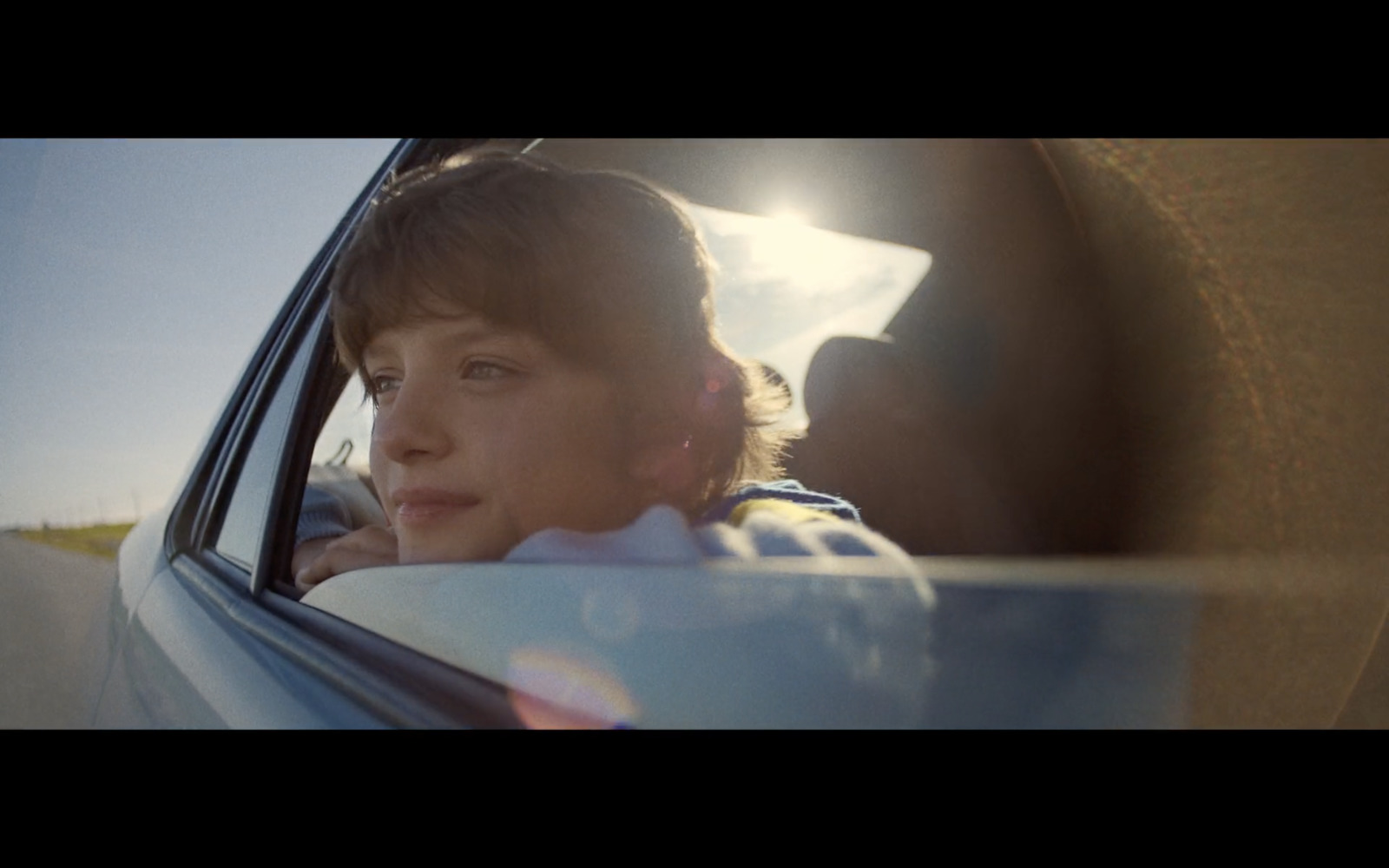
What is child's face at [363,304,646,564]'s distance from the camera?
1742 millimetres

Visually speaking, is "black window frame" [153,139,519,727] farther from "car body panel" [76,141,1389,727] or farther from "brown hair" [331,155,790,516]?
"brown hair" [331,155,790,516]

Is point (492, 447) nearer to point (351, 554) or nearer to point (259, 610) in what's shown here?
point (351, 554)

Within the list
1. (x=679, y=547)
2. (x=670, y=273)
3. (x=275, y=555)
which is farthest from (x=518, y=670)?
(x=275, y=555)

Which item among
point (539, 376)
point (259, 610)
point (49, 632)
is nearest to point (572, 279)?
point (539, 376)

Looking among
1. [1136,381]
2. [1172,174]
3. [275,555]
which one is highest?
[1172,174]

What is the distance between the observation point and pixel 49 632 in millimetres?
2729

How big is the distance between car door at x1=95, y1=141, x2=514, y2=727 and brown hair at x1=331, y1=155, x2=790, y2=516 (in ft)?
0.76

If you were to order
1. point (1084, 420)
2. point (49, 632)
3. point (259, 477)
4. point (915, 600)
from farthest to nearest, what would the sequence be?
point (49, 632) → point (259, 477) → point (1084, 420) → point (915, 600)

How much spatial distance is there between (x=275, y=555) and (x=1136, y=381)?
7.03ft

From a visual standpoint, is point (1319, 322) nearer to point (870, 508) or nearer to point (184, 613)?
point (870, 508)

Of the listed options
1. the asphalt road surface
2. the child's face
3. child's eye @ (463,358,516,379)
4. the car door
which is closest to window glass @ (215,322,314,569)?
the car door

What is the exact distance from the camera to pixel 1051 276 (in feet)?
7.68

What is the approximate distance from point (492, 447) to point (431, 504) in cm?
17

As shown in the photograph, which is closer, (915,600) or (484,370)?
(915,600)
